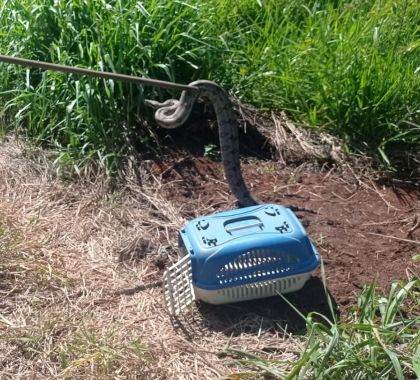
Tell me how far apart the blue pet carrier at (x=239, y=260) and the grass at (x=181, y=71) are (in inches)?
35.2

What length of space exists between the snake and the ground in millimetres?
85

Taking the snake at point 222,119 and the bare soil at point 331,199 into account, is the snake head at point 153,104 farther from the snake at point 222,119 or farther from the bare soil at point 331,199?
the bare soil at point 331,199

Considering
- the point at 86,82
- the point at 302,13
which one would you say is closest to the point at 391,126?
the point at 302,13

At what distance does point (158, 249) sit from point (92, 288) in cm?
33

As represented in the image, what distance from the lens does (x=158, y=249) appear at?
341 centimetres

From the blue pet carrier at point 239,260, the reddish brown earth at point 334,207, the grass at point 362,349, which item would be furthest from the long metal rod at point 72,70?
the grass at point 362,349

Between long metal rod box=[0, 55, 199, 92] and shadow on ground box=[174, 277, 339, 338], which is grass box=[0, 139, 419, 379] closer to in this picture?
shadow on ground box=[174, 277, 339, 338]

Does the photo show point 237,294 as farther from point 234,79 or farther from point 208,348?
point 234,79

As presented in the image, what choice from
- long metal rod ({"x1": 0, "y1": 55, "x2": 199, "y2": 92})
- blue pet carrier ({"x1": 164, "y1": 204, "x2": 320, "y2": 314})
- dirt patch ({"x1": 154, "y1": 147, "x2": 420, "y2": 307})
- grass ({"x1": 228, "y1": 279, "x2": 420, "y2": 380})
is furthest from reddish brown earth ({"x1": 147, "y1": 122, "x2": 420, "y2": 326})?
long metal rod ({"x1": 0, "y1": 55, "x2": 199, "y2": 92})

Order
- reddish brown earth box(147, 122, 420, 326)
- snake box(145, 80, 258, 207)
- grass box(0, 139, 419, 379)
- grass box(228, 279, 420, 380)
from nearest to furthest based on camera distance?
grass box(228, 279, 420, 380) < grass box(0, 139, 419, 379) < reddish brown earth box(147, 122, 420, 326) < snake box(145, 80, 258, 207)

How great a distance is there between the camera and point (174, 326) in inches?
120

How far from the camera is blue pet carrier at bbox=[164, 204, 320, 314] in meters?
2.99

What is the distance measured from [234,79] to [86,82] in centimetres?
75

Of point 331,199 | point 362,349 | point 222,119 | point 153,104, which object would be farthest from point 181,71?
point 362,349
